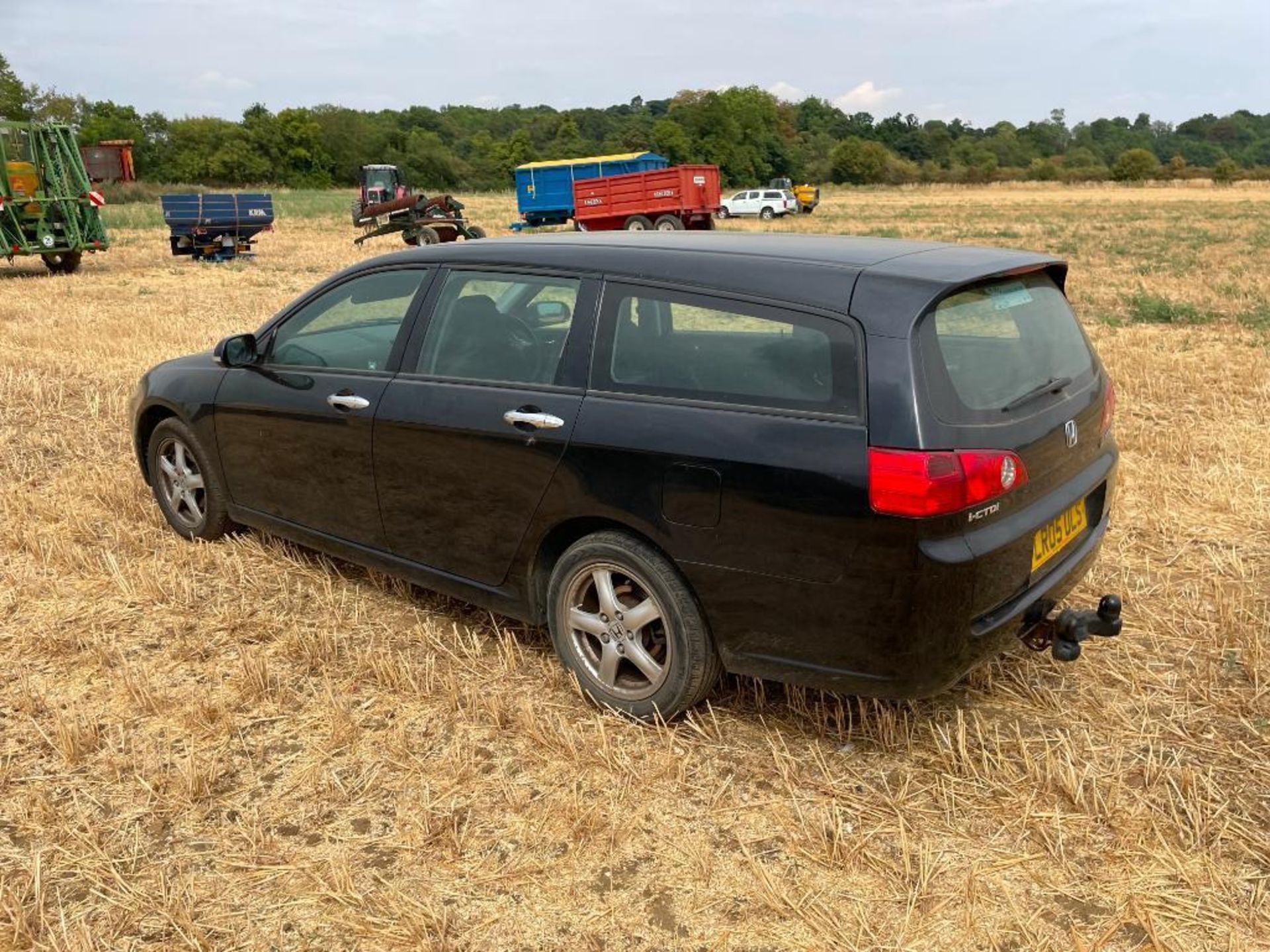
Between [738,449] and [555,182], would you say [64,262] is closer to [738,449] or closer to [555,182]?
[555,182]

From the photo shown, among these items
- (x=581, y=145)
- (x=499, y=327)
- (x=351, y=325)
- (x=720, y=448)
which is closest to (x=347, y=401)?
(x=351, y=325)

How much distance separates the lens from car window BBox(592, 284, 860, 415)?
112 inches

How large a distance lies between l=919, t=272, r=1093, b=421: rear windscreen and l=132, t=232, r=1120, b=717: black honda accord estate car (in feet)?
0.04

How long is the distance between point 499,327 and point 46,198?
17.2 m

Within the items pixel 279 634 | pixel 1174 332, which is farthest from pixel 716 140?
pixel 279 634

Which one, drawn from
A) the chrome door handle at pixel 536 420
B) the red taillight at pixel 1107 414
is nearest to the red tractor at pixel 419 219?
the chrome door handle at pixel 536 420

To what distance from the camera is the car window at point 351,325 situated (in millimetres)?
3996

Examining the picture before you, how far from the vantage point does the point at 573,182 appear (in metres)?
31.3

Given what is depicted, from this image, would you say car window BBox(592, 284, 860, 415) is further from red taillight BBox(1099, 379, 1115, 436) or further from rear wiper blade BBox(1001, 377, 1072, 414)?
red taillight BBox(1099, 379, 1115, 436)

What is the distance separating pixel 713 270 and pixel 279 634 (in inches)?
91.3

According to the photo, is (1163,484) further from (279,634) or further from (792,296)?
(279,634)

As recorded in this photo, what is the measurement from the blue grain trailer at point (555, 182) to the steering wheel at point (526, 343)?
3009 centimetres

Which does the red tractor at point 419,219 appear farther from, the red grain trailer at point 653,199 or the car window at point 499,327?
the car window at point 499,327

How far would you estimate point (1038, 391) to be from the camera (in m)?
3.10
